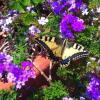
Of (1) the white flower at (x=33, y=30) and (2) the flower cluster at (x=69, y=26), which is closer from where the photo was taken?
(2) the flower cluster at (x=69, y=26)

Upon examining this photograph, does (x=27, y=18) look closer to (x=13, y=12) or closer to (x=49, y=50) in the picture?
(x=13, y=12)

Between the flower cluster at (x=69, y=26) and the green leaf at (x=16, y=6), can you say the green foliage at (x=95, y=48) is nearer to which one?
the flower cluster at (x=69, y=26)

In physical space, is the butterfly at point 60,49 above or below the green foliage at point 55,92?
above

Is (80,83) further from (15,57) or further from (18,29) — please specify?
(18,29)

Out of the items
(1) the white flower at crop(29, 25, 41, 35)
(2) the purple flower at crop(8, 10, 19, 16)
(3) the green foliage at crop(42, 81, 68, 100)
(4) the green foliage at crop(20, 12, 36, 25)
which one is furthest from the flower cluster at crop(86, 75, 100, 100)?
(2) the purple flower at crop(8, 10, 19, 16)

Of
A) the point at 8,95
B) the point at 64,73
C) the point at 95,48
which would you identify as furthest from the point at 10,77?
the point at 95,48

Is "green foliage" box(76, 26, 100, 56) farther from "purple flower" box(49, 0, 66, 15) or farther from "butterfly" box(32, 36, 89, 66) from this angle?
"purple flower" box(49, 0, 66, 15)

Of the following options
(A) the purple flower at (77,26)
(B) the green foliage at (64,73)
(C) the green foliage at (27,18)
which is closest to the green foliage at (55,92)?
(B) the green foliage at (64,73)
